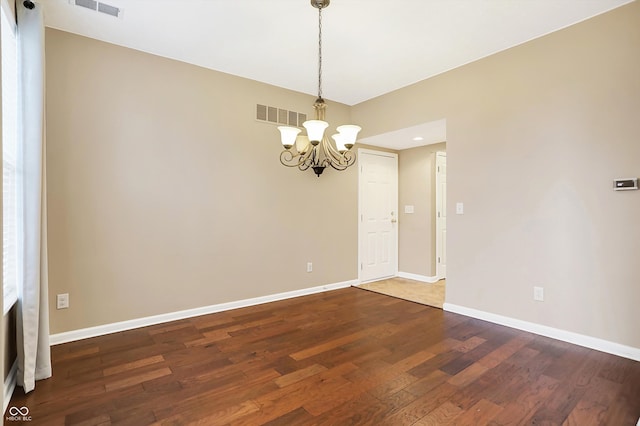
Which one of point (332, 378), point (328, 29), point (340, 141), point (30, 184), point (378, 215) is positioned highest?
point (328, 29)

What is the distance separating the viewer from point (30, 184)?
2199 millimetres

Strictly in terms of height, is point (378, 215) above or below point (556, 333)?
above

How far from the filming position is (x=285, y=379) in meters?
2.32

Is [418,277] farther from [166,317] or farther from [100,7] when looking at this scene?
[100,7]

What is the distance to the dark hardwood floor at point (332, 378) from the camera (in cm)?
193

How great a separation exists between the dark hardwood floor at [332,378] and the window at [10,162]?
0.76 metres

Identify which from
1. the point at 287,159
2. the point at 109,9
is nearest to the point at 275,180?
the point at 287,159

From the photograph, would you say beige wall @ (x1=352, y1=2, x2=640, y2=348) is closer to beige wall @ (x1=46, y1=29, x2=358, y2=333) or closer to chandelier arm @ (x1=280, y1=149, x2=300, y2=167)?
chandelier arm @ (x1=280, y1=149, x2=300, y2=167)

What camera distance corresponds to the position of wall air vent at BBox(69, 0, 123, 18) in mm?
2586

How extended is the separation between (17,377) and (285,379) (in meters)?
1.76

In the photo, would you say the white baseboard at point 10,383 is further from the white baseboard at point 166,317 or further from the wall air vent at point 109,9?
the wall air vent at point 109,9

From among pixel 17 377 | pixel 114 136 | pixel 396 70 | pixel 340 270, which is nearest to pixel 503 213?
pixel 396 70

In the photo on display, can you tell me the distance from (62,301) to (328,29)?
340 centimetres

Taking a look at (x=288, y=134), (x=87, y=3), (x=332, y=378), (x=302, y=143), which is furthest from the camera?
(x=302, y=143)
